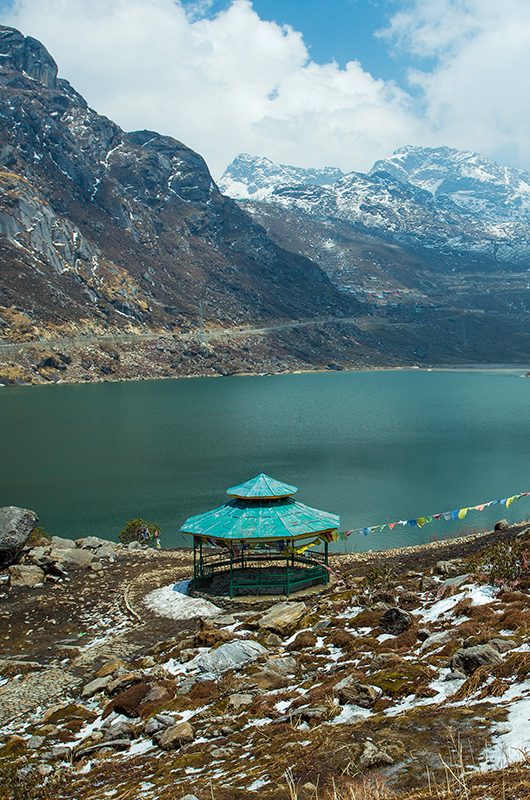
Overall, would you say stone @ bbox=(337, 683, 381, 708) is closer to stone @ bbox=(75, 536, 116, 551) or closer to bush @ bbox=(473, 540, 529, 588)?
bush @ bbox=(473, 540, 529, 588)

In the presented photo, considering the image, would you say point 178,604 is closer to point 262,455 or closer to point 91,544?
point 91,544

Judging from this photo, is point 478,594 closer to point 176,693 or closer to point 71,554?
point 176,693

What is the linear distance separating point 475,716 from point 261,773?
2.69 m

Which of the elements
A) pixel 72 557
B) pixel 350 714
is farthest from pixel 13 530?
pixel 350 714

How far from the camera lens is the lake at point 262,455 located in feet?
149

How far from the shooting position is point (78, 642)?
19.3m

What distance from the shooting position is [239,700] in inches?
476

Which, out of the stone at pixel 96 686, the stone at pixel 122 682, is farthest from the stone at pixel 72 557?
the stone at pixel 122 682

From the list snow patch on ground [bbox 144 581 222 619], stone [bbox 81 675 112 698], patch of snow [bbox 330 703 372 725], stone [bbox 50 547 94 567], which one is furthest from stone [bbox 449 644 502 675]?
stone [bbox 50 547 94 567]

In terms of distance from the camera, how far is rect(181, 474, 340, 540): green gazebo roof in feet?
73.7

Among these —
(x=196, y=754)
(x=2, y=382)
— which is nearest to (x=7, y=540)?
(x=196, y=754)

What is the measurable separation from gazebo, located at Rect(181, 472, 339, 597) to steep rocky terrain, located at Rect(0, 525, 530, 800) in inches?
39.9

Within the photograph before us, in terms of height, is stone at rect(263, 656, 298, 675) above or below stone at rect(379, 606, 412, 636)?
below

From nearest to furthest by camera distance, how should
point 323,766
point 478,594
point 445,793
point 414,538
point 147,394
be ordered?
1. point 445,793
2. point 323,766
3. point 478,594
4. point 414,538
5. point 147,394
